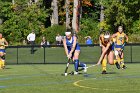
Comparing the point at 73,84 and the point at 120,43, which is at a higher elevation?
the point at 120,43

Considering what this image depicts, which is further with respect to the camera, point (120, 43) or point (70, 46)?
point (120, 43)

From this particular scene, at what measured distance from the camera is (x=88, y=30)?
210ft

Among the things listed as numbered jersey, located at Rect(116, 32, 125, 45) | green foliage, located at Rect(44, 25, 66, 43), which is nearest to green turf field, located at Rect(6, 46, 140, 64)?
numbered jersey, located at Rect(116, 32, 125, 45)

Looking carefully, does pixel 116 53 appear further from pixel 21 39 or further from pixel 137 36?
pixel 21 39

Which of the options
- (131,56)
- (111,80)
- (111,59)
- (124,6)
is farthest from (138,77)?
(124,6)

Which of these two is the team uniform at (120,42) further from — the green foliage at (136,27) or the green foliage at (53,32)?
the green foliage at (136,27)

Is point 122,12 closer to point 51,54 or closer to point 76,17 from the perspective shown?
point 76,17

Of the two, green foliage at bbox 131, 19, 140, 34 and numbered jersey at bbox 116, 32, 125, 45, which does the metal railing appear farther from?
green foliage at bbox 131, 19, 140, 34

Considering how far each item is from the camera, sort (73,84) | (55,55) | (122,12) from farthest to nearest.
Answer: (122,12) → (55,55) → (73,84)

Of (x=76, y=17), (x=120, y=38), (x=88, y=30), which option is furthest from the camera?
(x=88, y=30)

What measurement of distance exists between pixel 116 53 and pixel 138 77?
6.64m

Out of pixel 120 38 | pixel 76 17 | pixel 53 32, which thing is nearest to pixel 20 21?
pixel 53 32

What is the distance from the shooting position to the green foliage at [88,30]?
54984 millimetres

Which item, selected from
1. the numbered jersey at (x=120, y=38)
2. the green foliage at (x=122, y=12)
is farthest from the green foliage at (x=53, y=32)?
the numbered jersey at (x=120, y=38)
